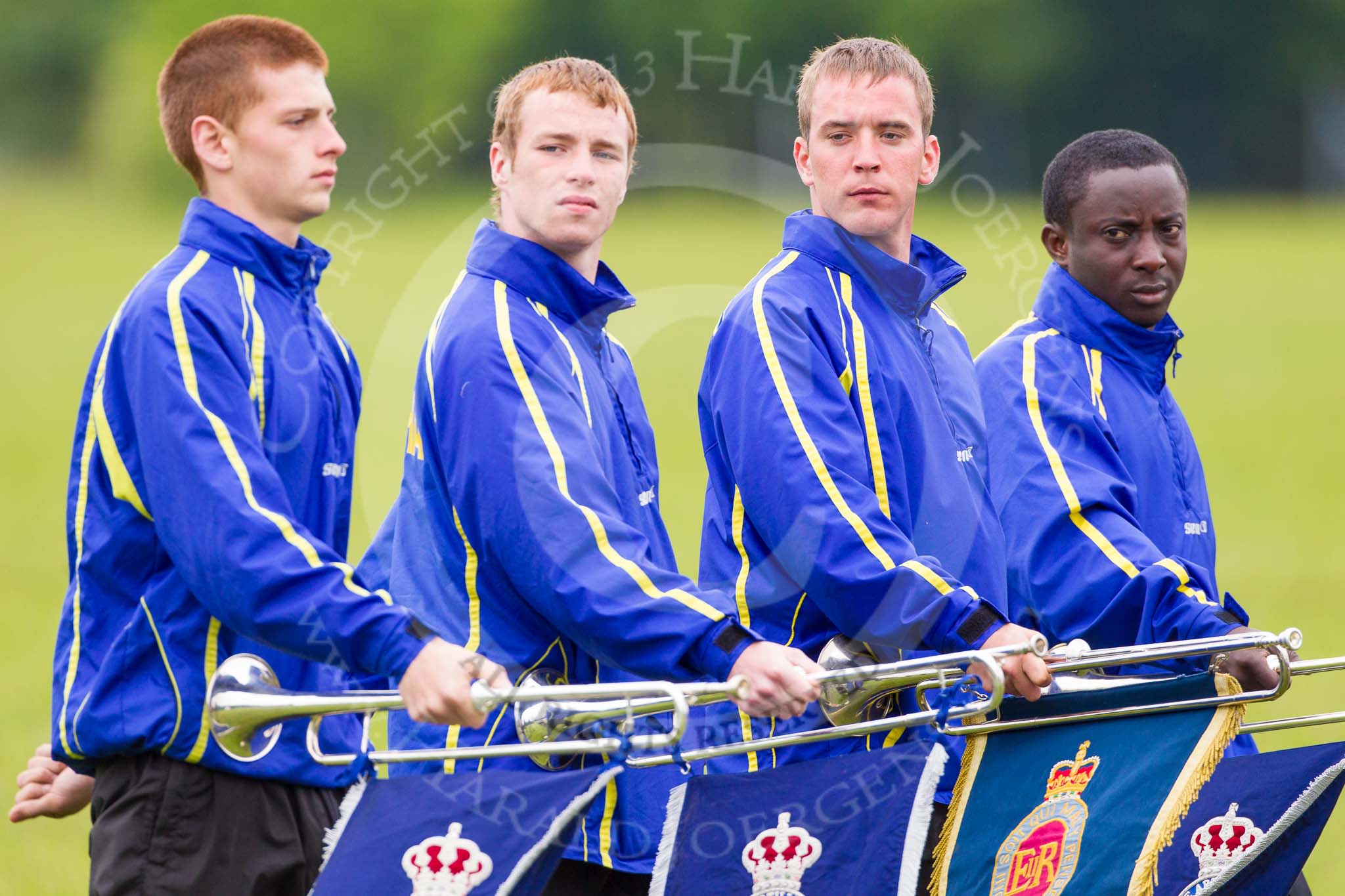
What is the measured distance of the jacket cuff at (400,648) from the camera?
3.51m

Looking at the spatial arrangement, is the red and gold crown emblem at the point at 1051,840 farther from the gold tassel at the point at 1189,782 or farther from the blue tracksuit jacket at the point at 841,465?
the blue tracksuit jacket at the point at 841,465

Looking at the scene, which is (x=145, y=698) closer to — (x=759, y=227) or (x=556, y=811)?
(x=556, y=811)

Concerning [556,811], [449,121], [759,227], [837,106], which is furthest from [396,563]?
[449,121]

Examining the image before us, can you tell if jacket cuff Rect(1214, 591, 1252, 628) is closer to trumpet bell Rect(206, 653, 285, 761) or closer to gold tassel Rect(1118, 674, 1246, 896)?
gold tassel Rect(1118, 674, 1246, 896)

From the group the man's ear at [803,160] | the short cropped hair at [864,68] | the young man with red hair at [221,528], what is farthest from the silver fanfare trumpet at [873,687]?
the short cropped hair at [864,68]

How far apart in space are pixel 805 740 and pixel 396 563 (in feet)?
3.42

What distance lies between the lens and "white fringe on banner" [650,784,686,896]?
3.60m

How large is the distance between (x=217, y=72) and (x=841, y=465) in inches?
66.8

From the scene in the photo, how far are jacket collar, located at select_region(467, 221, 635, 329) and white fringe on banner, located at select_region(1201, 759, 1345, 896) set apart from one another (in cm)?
199

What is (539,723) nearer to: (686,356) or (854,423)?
(854,423)

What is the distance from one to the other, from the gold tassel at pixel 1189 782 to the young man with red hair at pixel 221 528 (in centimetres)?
161

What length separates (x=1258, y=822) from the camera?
447cm

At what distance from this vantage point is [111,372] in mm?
3912

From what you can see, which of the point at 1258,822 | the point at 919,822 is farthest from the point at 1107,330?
the point at 919,822
